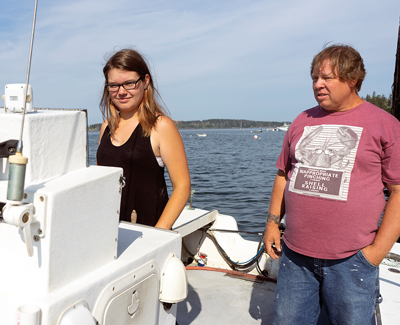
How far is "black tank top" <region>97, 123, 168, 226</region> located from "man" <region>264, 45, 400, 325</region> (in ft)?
2.25

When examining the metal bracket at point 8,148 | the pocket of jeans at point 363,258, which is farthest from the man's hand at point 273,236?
the metal bracket at point 8,148

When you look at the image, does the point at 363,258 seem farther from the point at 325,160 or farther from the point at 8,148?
the point at 8,148

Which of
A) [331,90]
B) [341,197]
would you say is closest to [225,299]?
[341,197]

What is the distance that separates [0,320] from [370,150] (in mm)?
1571

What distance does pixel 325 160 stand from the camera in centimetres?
179

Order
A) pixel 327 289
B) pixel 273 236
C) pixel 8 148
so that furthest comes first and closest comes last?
pixel 273 236, pixel 327 289, pixel 8 148

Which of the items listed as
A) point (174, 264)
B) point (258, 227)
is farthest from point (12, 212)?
point (258, 227)

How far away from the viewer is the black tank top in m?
1.87

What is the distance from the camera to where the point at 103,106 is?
2143 mm

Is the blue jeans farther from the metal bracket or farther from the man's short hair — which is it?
the metal bracket

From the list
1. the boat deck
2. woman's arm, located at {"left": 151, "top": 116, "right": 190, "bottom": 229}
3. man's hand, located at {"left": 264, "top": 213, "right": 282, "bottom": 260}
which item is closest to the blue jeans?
man's hand, located at {"left": 264, "top": 213, "right": 282, "bottom": 260}

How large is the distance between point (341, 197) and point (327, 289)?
463 millimetres

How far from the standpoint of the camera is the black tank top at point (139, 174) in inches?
73.5

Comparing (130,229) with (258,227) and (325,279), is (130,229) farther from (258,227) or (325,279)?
(258,227)
